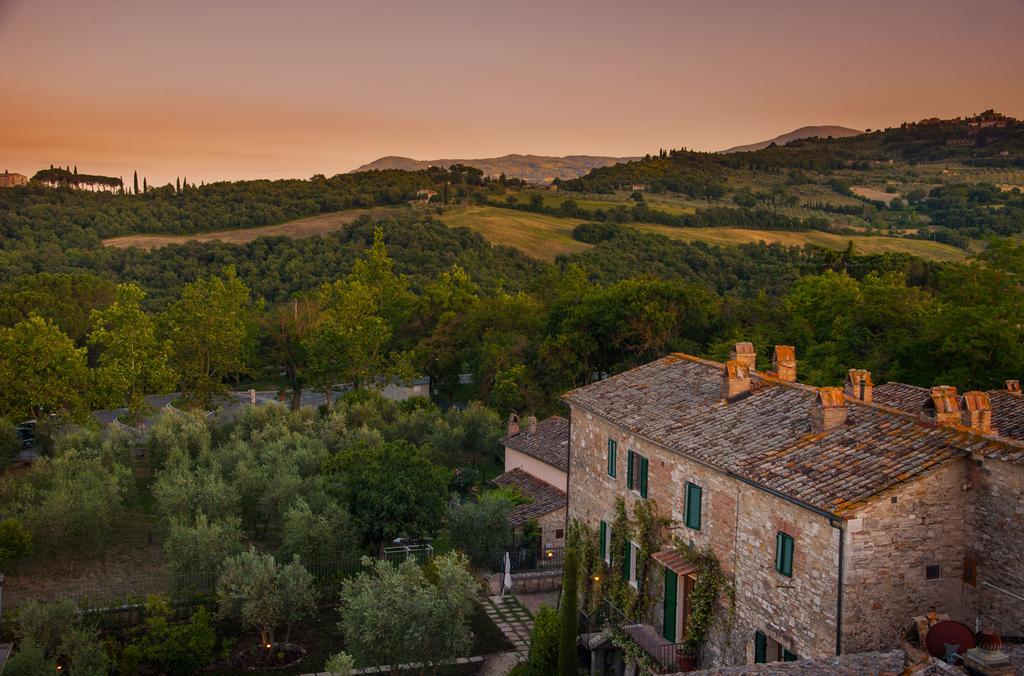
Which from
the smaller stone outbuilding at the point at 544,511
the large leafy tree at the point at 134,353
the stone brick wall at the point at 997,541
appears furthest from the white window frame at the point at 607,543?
the large leafy tree at the point at 134,353

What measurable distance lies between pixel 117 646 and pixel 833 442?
54.1 feet

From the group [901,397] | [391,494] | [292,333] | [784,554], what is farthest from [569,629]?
[292,333]

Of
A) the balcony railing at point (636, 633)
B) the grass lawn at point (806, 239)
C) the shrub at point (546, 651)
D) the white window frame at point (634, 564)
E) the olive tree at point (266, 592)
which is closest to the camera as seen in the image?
the balcony railing at point (636, 633)

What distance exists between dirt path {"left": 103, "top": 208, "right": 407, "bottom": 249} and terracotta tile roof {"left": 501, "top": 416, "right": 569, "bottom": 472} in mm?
69088

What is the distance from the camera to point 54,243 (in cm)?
9019

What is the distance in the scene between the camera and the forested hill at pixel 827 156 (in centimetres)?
9317

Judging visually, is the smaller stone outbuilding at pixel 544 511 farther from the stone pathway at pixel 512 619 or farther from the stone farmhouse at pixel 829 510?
the stone farmhouse at pixel 829 510

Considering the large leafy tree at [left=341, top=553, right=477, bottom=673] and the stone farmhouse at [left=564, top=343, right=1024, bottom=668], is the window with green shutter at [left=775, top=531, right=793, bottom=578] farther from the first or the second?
the large leafy tree at [left=341, top=553, right=477, bottom=673]

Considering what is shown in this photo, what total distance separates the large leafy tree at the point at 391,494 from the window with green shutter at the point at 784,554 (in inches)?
521

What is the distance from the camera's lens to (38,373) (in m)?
42.4

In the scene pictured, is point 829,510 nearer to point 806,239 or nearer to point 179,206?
point 806,239

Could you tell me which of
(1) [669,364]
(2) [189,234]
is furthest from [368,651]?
(2) [189,234]

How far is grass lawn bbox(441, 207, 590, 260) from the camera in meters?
96.4

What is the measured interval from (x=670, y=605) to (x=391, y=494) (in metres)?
10.2
